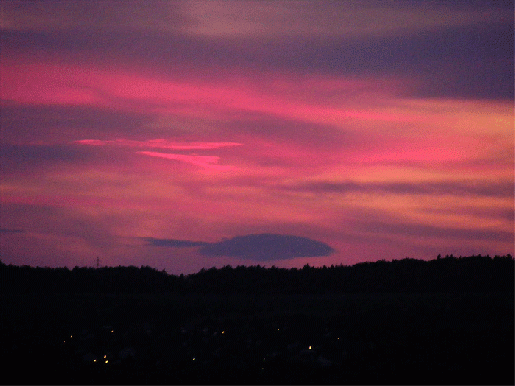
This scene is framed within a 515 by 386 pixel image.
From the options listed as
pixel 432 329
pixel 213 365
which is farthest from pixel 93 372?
pixel 432 329

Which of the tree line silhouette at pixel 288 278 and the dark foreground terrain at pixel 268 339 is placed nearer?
the dark foreground terrain at pixel 268 339

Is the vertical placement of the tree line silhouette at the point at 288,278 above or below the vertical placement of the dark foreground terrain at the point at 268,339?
above

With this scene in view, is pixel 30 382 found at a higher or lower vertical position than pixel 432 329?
lower

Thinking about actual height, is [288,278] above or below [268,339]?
above

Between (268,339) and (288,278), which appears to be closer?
(268,339)

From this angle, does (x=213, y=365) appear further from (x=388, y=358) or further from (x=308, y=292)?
(x=308, y=292)
